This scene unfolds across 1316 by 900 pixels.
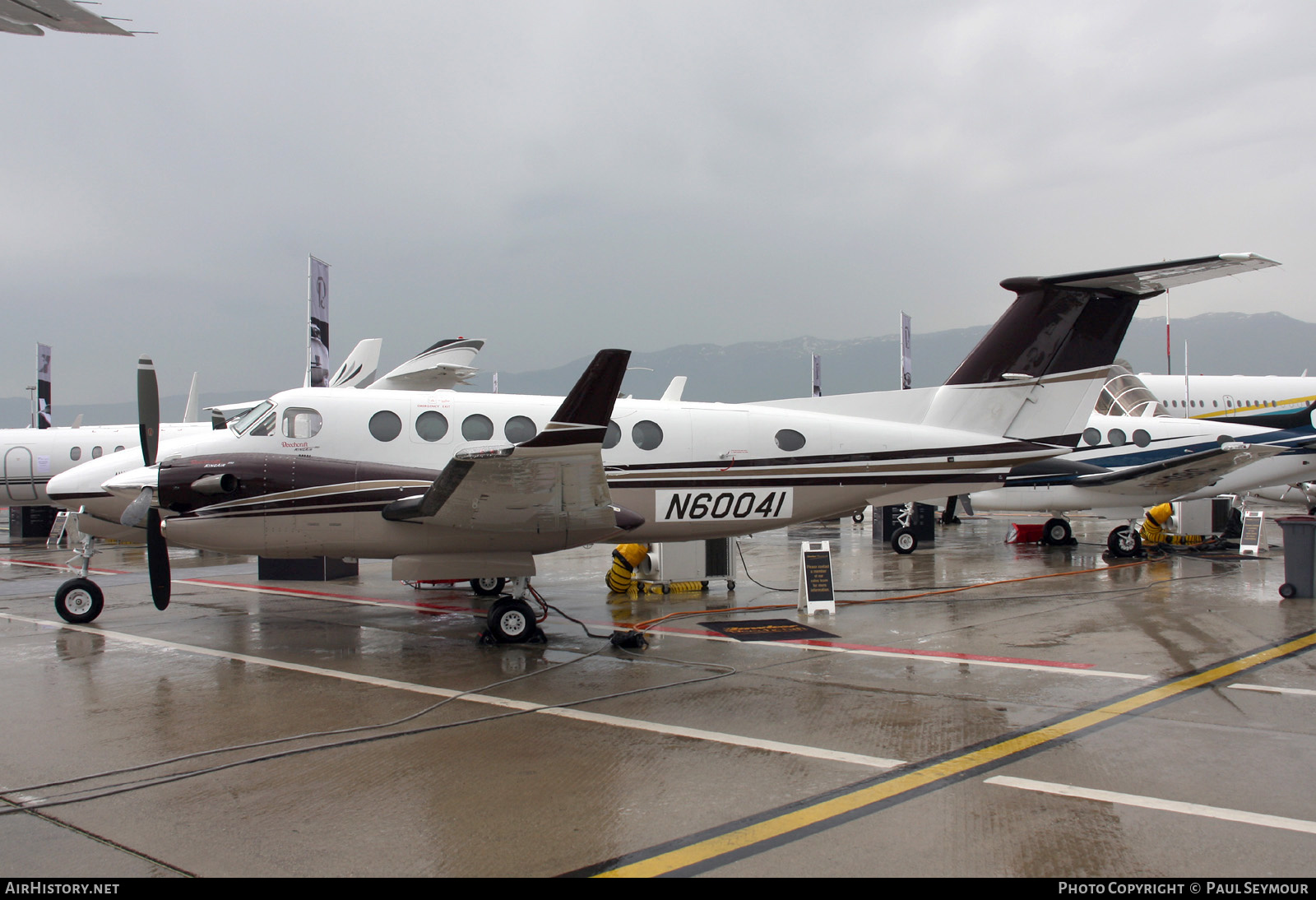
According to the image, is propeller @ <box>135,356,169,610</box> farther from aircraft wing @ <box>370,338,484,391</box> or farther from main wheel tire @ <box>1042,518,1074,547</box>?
main wheel tire @ <box>1042,518,1074,547</box>

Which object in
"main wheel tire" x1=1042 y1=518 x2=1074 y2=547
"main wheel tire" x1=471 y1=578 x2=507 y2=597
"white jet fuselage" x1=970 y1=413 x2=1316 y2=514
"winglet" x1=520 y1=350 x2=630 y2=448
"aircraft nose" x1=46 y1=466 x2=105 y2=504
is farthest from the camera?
"main wheel tire" x1=1042 y1=518 x2=1074 y2=547

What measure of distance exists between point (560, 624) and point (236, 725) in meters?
4.73

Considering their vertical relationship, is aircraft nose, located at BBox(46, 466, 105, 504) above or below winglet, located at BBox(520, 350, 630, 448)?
below

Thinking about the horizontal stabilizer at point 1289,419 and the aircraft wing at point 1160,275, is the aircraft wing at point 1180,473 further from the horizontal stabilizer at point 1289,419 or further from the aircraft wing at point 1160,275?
the aircraft wing at point 1160,275

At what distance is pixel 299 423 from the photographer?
9.23 m

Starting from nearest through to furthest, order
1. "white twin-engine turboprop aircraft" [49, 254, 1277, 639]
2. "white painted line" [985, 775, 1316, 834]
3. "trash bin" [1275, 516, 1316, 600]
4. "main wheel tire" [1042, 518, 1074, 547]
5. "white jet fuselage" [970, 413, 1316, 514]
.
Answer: "white painted line" [985, 775, 1316, 834] → "white twin-engine turboprop aircraft" [49, 254, 1277, 639] → "trash bin" [1275, 516, 1316, 600] → "white jet fuselage" [970, 413, 1316, 514] → "main wheel tire" [1042, 518, 1074, 547]

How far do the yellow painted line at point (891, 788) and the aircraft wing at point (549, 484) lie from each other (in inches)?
146

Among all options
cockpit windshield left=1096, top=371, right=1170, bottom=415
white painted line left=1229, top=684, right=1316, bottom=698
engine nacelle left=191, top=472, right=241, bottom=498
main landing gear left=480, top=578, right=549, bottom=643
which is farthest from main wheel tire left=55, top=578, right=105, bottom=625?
cockpit windshield left=1096, top=371, right=1170, bottom=415

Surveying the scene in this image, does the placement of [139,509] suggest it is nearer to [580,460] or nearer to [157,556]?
[157,556]

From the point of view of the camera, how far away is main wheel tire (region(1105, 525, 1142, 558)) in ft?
52.6

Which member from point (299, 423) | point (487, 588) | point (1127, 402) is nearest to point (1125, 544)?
point (1127, 402)

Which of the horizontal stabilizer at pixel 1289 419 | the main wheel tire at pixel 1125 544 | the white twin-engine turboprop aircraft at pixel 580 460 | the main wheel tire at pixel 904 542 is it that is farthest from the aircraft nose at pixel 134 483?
the horizontal stabilizer at pixel 1289 419

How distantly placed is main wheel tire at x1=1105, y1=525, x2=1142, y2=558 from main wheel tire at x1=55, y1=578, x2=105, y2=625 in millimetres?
17054

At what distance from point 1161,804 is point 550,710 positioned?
4.02 meters
